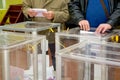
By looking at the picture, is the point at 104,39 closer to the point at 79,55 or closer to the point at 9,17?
the point at 79,55

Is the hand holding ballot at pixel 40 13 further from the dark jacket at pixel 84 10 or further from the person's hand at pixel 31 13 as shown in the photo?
the dark jacket at pixel 84 10

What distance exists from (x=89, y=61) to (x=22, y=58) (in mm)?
551

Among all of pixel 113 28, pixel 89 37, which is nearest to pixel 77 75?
pixel 89 37

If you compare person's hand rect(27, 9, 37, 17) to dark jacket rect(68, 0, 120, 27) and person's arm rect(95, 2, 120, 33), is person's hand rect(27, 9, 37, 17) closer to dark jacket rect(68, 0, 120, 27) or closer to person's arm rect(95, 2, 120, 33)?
dark jacket rect(68, 0, 120, 27)

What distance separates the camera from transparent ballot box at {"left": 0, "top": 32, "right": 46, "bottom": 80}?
4.07 feet

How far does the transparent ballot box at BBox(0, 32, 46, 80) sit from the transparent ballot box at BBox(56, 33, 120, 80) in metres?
0.23

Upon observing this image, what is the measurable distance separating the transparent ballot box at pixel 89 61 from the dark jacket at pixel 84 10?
312mm

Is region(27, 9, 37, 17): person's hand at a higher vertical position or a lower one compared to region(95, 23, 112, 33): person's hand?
higher

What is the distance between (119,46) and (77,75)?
301 millimetres

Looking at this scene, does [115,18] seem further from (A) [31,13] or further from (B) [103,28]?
(A) [31,13]

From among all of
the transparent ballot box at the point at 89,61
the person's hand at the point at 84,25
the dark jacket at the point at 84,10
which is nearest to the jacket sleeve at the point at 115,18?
the dark jacket at the point at 84,10

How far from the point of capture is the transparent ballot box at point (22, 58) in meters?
1.24

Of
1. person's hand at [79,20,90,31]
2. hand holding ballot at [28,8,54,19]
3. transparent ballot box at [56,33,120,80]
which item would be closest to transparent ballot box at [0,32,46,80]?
transparent ballot box at [56,33,120,80]

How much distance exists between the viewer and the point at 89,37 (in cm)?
150
